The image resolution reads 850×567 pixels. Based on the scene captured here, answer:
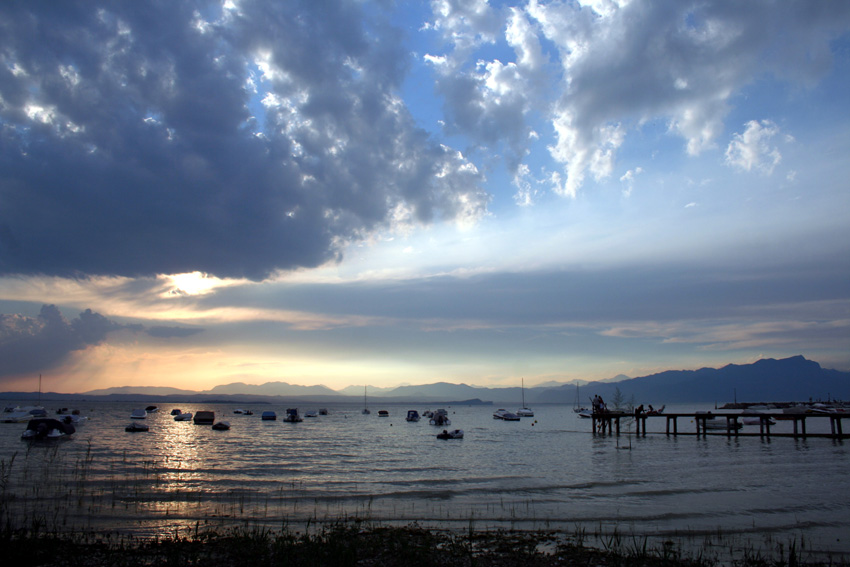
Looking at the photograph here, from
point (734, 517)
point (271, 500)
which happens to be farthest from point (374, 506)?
point (734, 517)

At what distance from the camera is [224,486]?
26.0m

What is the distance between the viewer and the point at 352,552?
11797 mm

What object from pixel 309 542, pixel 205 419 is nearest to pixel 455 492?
pixel 309 542

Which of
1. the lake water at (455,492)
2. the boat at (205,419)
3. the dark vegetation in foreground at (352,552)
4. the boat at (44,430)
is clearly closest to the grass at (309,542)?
the dark vegetation in foreground at (352,552)

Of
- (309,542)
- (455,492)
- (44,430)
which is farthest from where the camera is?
(44,430)

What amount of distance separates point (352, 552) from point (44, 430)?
6113 cm

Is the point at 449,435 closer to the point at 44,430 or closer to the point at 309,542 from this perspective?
the point at 44,430

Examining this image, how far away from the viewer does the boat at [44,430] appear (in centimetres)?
5416

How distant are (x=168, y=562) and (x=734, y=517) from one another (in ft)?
65.5

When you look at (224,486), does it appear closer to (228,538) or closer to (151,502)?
(151,502)

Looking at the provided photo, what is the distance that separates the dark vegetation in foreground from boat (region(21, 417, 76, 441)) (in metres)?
51.7

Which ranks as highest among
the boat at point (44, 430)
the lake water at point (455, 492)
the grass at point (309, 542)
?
the grass at point (309, 542)

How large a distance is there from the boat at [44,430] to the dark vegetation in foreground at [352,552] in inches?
2036

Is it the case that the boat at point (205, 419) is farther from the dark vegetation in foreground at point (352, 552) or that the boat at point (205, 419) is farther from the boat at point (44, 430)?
the dark vegetation in foreground at point (352, 552)
